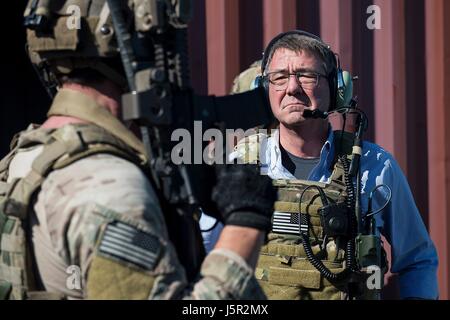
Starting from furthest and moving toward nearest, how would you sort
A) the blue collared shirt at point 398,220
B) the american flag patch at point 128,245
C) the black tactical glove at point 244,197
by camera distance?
the blue collared shirt at point 398,220, the black tactical glove at point 244,197, the american flag patch at point 128,245

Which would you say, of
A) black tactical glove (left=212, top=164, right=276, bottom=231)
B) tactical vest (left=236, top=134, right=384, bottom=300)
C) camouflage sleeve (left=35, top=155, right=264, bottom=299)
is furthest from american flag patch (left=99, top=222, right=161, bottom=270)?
tactical vest (left=236, top=134, right=384, bottom=300)

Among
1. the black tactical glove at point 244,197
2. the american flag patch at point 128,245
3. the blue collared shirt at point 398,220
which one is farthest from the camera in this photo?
the blue collared shirt at point 398,220

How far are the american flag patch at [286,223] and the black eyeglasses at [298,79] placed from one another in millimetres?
504

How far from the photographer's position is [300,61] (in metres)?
3.45

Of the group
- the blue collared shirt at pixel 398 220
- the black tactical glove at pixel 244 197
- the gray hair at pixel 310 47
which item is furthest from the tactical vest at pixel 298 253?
the black tactical glove at pixel 244 197

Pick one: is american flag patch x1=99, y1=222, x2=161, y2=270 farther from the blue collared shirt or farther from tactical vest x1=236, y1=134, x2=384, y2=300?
the blue collared shirt

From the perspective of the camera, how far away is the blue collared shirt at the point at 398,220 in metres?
3.38

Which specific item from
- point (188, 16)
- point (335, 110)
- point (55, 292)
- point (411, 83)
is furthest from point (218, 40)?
point (55, 292)

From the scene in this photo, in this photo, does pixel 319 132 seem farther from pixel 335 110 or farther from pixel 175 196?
pixel 175 196

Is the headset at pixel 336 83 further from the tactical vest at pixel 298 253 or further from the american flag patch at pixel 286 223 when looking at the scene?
the american flag patch at pixel 286 223

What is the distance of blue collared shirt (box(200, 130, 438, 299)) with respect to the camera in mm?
3381

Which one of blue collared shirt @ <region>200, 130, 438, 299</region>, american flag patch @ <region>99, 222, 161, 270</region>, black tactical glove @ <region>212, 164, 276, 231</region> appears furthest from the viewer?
blue collared shirt @ <region>200, 130, 438, 299</region>

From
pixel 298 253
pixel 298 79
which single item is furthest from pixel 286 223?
pixel 298 79

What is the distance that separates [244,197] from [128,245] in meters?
0.28
